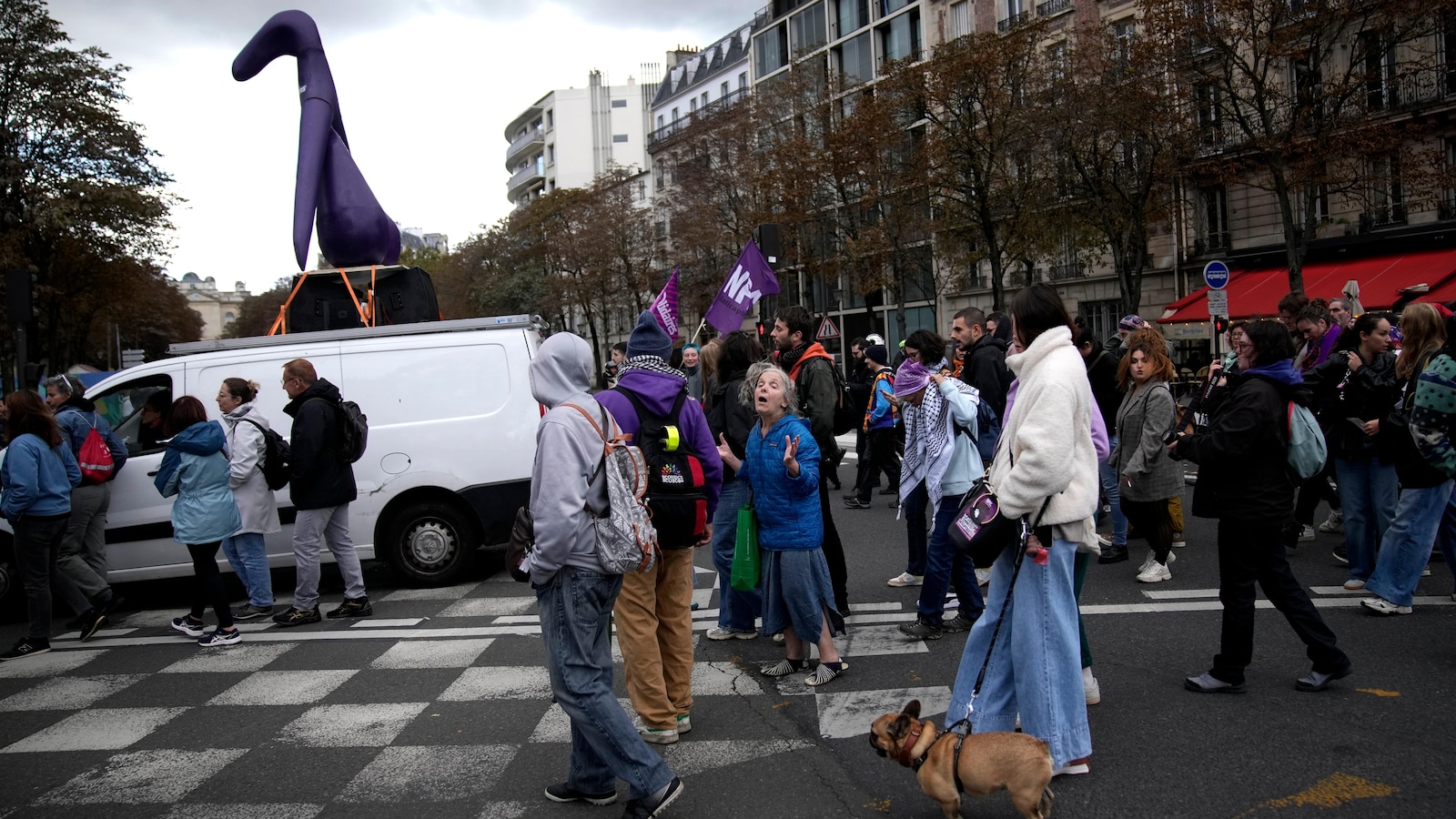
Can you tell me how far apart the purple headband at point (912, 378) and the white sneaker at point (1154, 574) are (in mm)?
2221

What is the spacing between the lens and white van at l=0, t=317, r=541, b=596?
26.8ft

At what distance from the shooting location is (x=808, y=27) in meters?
53.7

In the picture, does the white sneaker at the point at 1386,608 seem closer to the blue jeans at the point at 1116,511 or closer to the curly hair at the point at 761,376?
the blue jeans at the point at 1116,511

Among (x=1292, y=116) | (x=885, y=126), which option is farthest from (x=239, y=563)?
(x=885, y=126)

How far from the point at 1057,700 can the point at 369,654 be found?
13.9ft

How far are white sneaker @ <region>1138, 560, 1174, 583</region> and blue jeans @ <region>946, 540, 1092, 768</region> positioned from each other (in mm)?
3472

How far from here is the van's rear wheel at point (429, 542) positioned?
8281 mm

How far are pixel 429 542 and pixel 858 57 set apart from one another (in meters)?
46.9

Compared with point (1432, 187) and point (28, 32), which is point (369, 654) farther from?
point (28, 32)

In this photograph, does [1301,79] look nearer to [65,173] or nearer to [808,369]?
[808,369]

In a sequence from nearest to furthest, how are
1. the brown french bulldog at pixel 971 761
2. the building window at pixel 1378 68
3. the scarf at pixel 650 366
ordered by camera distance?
the brown french bulldog at pixel 971 761, the scarf at pixel 650 366, the building window at pixel 1378 68

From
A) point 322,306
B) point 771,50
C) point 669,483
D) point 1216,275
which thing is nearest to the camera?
point 669,483

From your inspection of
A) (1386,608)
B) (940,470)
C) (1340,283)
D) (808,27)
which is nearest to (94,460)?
(940,470)

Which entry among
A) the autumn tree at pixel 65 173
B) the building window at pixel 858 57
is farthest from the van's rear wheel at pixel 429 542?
the building window at pixel 858 57
